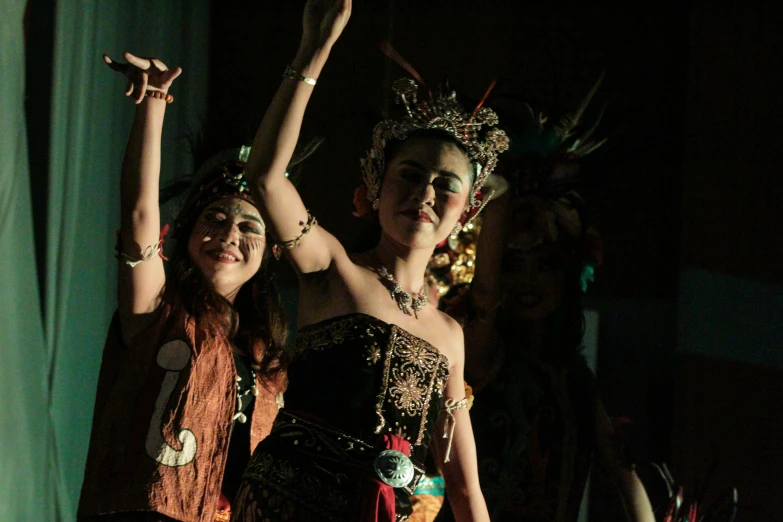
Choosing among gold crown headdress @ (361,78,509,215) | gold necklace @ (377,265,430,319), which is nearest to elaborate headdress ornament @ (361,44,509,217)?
gold crown headdress @ (361,78,509,215)

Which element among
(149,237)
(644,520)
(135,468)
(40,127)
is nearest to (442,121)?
(149,237)

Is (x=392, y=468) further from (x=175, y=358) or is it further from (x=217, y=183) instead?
(x=217, y=183)

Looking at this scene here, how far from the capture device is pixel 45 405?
2.62 metres

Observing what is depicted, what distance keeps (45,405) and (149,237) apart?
75 centimetres

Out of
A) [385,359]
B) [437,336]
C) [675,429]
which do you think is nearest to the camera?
[385,359]

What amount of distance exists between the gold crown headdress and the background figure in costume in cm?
82

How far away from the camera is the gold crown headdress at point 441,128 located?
207 centimetres

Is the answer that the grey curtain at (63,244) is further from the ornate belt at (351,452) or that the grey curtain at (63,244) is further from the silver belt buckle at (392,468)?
the silver belt buckle at (392,468)

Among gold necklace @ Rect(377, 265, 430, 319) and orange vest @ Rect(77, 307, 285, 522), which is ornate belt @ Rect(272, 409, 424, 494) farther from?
orange vest @ Rect(77, 307, 285, 522)

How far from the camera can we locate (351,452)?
1.79 metres

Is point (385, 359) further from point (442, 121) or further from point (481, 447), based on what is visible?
point (481, 447)

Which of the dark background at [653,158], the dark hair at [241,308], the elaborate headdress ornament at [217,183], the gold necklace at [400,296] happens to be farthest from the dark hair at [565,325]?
the gold necklace at [400,296]

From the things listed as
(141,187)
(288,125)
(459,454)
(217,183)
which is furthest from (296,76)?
(217,183)

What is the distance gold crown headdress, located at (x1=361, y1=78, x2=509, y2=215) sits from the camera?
Answer: 207 cm
